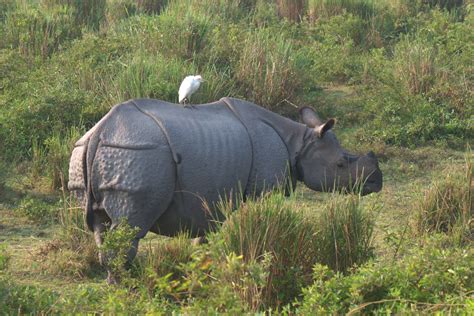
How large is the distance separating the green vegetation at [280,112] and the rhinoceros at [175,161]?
228 mm

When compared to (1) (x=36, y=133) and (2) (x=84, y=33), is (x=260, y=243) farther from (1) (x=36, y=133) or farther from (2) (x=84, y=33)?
(2) (x=84, y=33)

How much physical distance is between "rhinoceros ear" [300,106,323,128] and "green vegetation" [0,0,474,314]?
791 millimetres

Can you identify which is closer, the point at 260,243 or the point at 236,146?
the point at 260,243

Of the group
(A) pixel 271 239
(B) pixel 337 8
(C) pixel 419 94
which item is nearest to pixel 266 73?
(C) pixel 419 94

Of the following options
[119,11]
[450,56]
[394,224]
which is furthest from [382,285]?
[119,11]

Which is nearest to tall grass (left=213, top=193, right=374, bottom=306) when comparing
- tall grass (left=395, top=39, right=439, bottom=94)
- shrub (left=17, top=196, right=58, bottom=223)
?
shrub (left=17, top=196, right=58, bottom=223)

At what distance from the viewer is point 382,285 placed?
219 inches

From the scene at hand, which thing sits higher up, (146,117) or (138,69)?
(146,117)

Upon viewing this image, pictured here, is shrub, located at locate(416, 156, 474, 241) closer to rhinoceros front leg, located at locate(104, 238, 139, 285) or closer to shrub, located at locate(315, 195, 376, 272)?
shrub, located at locate(315, 195, 376, 272)

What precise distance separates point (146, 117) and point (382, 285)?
2010 mm

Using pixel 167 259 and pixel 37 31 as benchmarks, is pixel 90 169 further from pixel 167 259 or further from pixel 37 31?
pixel 37 31

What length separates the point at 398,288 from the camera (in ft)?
18.2

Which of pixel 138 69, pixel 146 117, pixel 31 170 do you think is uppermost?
pixel 146 117

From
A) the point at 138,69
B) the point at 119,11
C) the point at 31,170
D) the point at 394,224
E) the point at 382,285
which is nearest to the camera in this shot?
the point at 382,285
